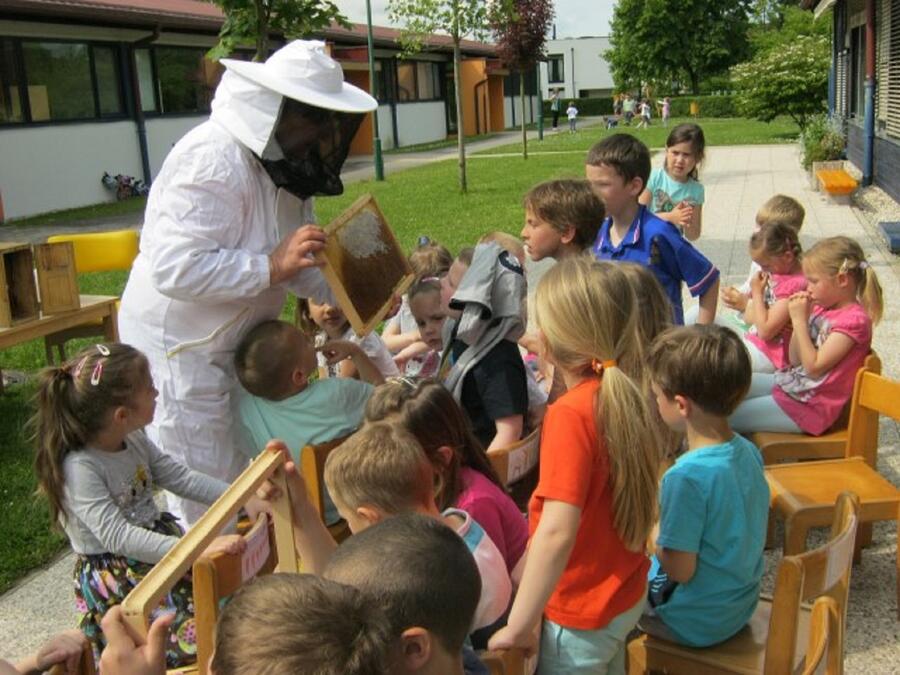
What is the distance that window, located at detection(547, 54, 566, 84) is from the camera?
84.1m

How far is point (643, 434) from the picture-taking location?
8.34 feet

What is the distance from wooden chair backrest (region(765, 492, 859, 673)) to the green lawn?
2.66m

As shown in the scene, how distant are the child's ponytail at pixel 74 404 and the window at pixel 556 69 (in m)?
84.3

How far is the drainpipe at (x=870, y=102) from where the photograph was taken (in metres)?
16.7

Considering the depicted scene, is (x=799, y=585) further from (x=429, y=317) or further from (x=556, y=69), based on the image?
(x=556, y=69)

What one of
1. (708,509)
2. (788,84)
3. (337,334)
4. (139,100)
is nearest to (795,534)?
(708,509)

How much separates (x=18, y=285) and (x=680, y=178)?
15.1 ft

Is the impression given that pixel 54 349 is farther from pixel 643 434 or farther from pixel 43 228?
pixel 43 228

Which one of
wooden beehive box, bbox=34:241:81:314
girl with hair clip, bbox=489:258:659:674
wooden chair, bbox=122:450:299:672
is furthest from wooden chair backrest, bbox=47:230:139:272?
wooden chair, bbox=122:450:299:672

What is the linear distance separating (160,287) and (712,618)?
2.12 metres

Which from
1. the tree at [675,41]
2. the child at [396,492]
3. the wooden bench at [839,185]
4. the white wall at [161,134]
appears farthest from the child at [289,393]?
the tree at [675,41]

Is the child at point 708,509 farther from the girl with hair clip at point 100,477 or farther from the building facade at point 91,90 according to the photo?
the building facade at point 91,90

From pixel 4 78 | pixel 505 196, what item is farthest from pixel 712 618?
pixel 4 78

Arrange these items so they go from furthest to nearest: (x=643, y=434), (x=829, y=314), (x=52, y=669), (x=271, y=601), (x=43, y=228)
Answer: (x=43, y=228) → (x=829, y=314) → (x=643, y=434) → (x=52, y=669) → (x=271, y=601)
